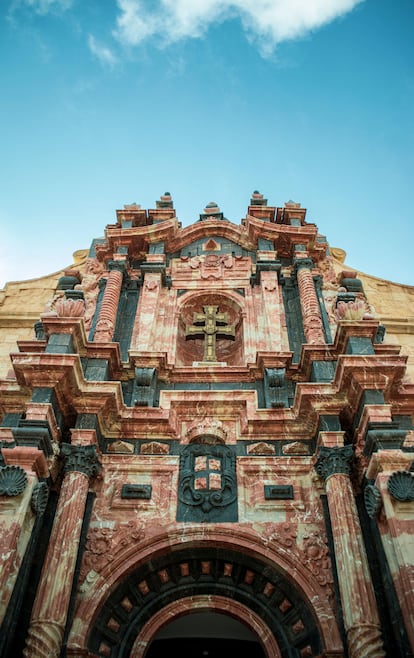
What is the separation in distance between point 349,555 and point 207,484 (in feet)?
9.07

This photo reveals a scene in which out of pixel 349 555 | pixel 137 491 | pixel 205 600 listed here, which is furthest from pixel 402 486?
pixel 137 491

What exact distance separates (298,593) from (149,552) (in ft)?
8.15

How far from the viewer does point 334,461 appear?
10195 millimetres

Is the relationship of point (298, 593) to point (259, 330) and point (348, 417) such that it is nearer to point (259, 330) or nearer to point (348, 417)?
point (348, 417)

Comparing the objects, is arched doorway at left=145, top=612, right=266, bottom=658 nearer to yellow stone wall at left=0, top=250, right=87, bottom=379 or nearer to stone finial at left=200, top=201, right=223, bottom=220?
yellow stone wall at left=0, top=250, right=87, bottom=379

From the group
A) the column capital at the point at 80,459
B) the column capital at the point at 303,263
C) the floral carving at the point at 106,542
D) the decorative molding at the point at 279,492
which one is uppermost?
the column capital at the point at 303,263

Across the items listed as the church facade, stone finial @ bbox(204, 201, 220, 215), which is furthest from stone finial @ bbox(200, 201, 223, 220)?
the church facade

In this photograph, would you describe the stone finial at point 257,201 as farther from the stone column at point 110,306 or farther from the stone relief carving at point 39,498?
the stone relief carving at point 39,498

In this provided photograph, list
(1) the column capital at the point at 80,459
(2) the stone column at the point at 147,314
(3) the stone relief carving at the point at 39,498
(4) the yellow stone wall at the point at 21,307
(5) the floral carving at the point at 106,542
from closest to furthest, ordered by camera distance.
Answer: (3) the stone relief carving at the point at 39,498 < (5) the floral carving at the point at 106,542 < (1) the column capital at the point at 80,459 < (2) the stone column at the point at 147,314 < (4) the yellow stone wall at the point at 21,307

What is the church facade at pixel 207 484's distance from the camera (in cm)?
886

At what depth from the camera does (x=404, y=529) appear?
855 cm

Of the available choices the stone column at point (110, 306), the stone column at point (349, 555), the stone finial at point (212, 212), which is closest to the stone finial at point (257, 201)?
the stone finial at point (212, 212)

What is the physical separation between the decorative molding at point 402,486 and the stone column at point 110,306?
6.63 metres

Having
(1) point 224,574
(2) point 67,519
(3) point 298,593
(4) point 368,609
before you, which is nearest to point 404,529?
(4) point 368,609
